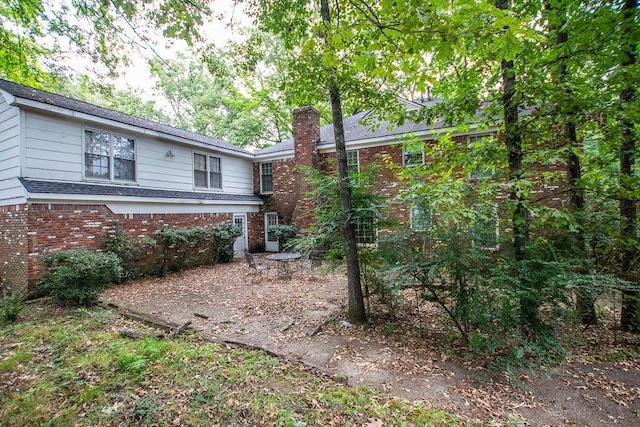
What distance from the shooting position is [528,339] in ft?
13.0

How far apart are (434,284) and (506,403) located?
163 centimetres

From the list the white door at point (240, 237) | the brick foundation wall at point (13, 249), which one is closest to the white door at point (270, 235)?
the white door at point (240, 237)

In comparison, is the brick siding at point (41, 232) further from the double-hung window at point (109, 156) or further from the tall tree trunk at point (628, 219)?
the tall tree trunk at point (628, 219)

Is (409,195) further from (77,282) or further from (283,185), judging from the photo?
(283,185)

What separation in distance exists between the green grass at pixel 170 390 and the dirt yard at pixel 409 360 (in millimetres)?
432

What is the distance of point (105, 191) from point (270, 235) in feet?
25.8

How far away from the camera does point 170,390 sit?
328 centimetres

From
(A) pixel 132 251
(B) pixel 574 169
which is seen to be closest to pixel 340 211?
(B) pixel 574 169

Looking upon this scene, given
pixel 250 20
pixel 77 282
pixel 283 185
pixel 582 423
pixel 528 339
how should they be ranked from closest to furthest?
pixel 582 423
pixel 528 339
pixel 250 20
pixel 77 282
pixel 283 185

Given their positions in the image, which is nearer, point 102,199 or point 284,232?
point 102,199

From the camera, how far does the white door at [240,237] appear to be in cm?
1403

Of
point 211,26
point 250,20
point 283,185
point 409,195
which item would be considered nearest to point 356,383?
point 409,195

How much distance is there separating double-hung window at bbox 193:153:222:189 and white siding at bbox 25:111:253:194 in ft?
0.84

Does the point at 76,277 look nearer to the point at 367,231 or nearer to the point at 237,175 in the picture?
the point at 367,231
